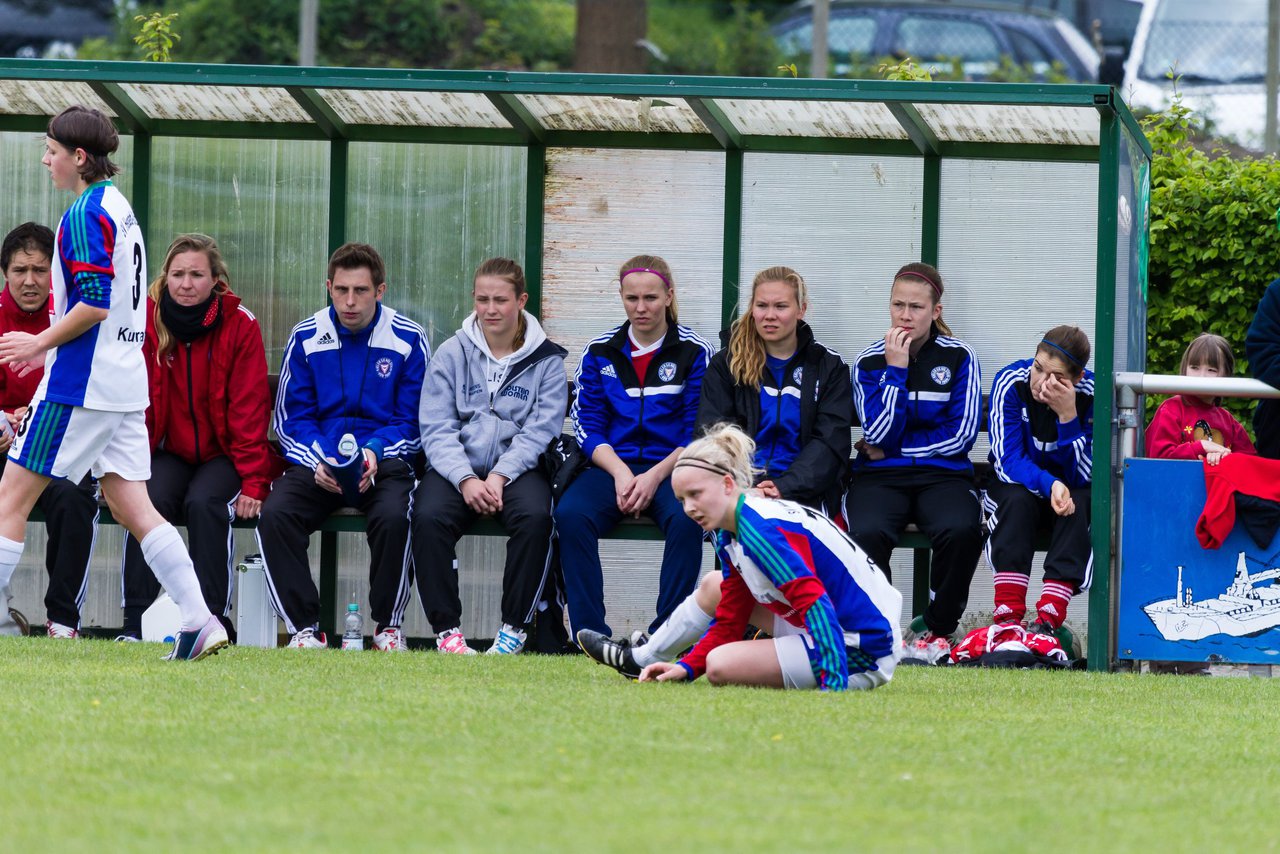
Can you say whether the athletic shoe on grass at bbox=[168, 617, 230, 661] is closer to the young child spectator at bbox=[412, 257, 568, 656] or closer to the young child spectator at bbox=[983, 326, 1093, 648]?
the young child spectator at bbox=[412, 257, 568, 656]

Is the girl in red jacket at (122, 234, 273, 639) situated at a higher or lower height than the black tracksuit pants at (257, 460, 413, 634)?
higher

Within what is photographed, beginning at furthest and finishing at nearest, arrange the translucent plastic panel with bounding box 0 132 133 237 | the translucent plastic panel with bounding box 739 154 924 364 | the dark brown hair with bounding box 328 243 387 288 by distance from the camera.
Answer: the translucent plastic panel with bounding box 0 132 133 237 < the translucent plastic panel with bounding box 739 154 924 364 < the dark brown hair with bounding box 328 243 387 288

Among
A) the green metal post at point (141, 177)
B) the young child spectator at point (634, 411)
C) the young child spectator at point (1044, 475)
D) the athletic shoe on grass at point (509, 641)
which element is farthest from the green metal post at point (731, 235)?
the green metal post at point (141, 177)

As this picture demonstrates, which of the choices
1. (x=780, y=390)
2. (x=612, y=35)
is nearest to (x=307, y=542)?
(x=780, y=390)

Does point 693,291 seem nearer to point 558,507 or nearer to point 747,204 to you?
point 747,204

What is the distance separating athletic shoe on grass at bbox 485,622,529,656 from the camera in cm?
745

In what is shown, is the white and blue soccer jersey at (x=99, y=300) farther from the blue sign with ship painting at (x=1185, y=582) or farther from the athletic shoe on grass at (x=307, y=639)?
the blue sign with ship painting at (x=1185, y=582)

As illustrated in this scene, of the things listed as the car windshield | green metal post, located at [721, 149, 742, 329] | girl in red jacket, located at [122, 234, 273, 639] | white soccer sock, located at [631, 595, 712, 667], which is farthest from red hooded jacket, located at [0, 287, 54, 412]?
the car windshield

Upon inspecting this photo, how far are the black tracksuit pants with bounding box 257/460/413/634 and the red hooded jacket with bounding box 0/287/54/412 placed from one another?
3.89 feet

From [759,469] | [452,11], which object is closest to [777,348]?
[759,469]

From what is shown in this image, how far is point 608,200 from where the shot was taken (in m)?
8.69

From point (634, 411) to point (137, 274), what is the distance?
236 centimetres

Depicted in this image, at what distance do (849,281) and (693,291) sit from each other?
71 cm

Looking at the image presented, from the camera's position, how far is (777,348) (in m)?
7.86
